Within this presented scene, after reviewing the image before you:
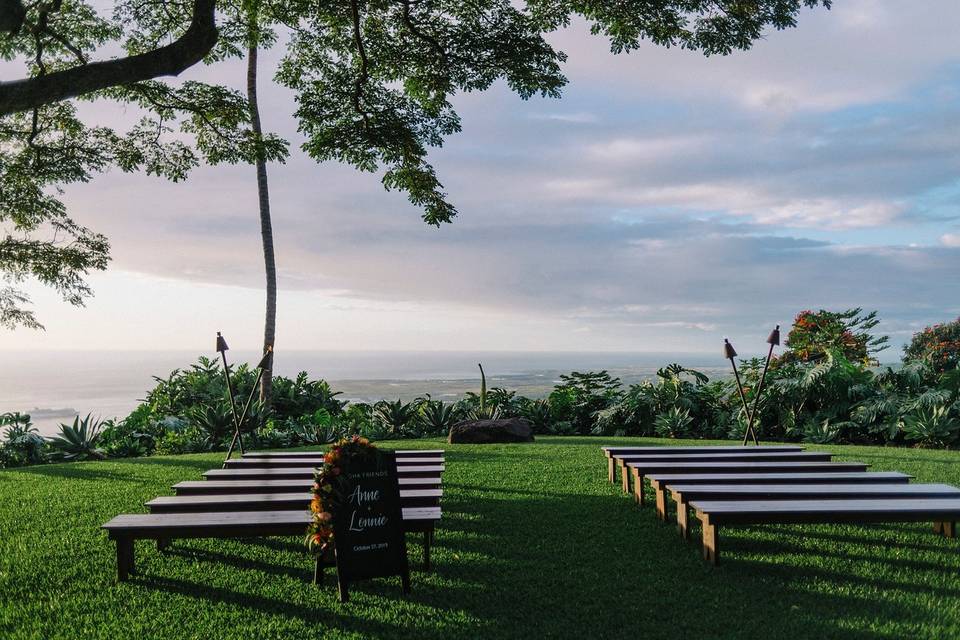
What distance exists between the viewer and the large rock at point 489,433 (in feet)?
38.1

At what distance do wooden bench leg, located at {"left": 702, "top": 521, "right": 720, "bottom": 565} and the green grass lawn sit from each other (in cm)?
7

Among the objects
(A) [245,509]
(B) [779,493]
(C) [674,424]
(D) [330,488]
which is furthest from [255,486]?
(C) [674,424]

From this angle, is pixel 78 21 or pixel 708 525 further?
Answer: pixel 78 21

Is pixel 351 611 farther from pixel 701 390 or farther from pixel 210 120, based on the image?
pixel 701 390

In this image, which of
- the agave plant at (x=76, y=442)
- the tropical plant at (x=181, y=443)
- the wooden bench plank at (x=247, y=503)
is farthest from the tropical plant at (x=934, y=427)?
the agave plant at (x=76, y=442)

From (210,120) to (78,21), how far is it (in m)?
2.59

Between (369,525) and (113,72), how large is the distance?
471 cm

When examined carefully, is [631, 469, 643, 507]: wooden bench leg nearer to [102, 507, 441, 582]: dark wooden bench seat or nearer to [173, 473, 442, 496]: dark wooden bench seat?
[173, 473, 442, 496]: dark wooden bench seat

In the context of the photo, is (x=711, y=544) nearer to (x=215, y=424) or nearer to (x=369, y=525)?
(x=369, y=525)

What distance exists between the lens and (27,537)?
589 centimetres

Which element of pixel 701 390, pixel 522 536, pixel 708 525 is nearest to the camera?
pixel 708 525

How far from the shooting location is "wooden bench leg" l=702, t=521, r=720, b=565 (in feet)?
15.6

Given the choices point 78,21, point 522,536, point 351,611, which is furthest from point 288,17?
point 351,611

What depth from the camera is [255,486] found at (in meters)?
5.73
